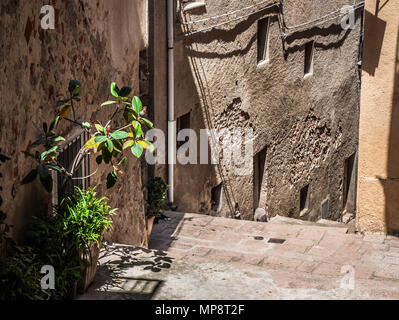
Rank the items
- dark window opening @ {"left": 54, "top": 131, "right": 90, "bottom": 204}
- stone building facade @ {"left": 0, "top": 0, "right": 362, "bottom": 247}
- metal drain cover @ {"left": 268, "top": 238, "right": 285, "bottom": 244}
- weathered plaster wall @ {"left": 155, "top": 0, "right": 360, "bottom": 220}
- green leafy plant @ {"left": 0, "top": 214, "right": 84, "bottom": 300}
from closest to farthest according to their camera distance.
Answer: green leafy plant @ {"left": 0, "top": 214, "right": 84, "bottom": 300}, stone building facade @ {"left": 0, "top": 0, "right": 362, "bottom": 247}, dark window opening @ {"left": 54, "top": 131, "right": 90, "bottom": 204}, metal drain cover @ {"left": 268, "top": 238, "right": 285, "bottom": 244}, weathered plaster wall @ {"left": 155, "top": 0, "right": 360, "bottom": 220}

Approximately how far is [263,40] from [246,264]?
6.29 meters

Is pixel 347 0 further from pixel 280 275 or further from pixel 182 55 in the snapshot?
pixel 280 275

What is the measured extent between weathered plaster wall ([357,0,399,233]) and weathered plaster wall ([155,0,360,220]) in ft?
9.85

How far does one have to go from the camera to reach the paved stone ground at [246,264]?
5.05 meters

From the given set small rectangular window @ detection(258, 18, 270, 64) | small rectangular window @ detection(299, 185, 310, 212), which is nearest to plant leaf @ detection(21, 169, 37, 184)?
small rectangular window @ detection(258, 18, 270, 64)

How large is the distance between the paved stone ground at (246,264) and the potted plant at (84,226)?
20 centimetres

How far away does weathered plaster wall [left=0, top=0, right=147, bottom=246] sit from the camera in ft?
13.4

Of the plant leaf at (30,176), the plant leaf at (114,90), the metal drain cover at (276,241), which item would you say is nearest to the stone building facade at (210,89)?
the plant leaf at (30,176)

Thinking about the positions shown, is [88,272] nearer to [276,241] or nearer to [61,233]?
[61,233]

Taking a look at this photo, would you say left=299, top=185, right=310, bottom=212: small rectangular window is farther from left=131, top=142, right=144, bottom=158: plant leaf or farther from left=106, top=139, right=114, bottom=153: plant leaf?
left=106, top=139, right=114, bottom=153: plant leaf

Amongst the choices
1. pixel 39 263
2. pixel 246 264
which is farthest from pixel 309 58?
pixel 39 263

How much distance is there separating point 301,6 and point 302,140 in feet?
9.78

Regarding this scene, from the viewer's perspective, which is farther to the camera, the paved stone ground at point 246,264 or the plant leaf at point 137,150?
the paved stone ground at point 246,264

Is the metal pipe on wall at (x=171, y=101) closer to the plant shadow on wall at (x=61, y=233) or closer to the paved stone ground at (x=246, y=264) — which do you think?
the paved stone ground at (x=246, y=264)
